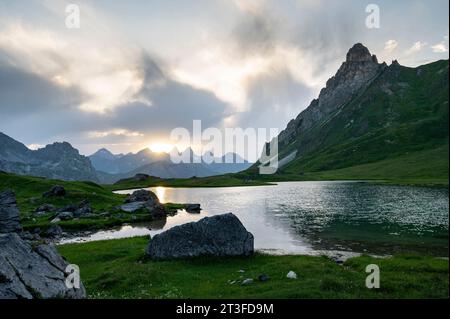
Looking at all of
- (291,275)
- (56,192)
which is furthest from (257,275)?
(56,192)

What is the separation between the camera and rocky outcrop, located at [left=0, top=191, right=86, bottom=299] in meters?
19.8

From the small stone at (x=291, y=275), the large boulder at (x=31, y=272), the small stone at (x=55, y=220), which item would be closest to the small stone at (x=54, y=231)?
the small stone at (x=55, y=220)

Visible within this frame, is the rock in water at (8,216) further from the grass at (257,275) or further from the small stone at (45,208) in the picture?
the small stone at (45,208)

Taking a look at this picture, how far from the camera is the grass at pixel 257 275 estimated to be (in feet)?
74.2

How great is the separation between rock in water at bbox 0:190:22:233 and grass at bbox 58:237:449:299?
756 inches

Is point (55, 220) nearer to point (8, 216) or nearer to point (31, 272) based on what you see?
point (8, 216)

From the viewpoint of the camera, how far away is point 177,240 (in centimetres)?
3925
